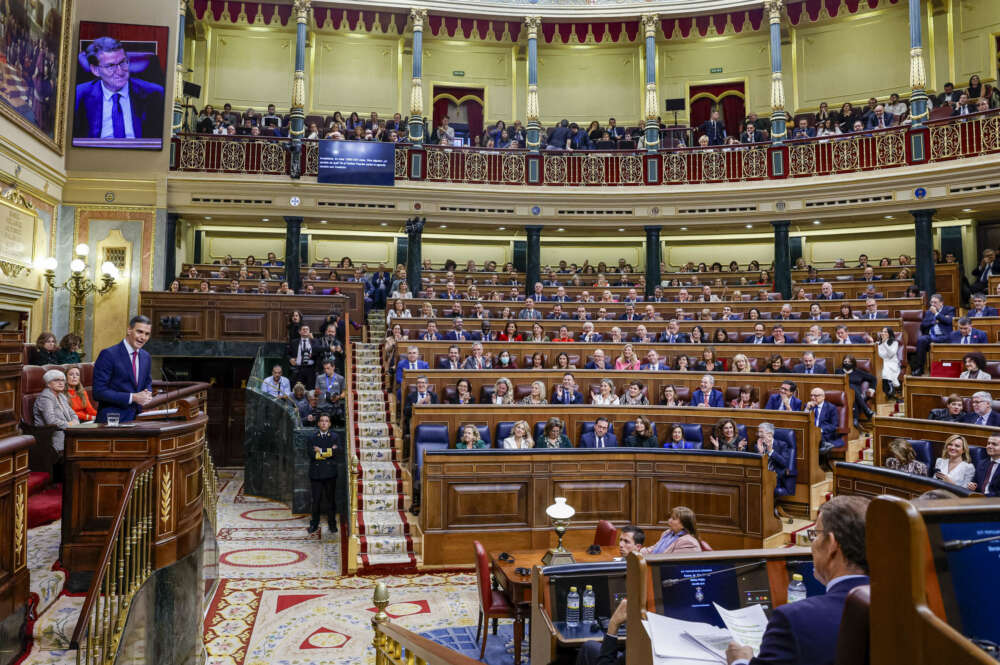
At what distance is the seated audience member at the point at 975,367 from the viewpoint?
24.2 ft

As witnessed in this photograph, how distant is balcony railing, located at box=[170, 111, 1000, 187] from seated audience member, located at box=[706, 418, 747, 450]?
835 cm

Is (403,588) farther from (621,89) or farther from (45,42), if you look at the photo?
(621,89)

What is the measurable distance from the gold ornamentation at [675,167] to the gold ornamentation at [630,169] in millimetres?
534

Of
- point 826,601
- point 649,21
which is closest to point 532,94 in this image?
point 649,21

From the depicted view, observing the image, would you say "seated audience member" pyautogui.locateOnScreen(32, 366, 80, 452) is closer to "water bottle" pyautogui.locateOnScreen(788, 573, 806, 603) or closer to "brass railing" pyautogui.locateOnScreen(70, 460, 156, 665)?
"brass railing" pyautogui.locateOnScreen(70, 460, 156, 665)

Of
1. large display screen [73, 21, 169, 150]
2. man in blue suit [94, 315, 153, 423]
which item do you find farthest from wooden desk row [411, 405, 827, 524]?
large display screen [73, 21, 169, 150]

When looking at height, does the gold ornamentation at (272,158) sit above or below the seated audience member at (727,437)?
above

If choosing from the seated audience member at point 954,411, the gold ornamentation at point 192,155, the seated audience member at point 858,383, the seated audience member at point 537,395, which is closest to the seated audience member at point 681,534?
the seated audience member at point 954,411

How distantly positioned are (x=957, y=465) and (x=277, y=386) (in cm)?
816

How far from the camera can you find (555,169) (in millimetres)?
14938

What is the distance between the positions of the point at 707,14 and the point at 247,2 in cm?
1035

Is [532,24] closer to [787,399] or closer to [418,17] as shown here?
[418,17]

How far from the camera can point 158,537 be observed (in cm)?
398

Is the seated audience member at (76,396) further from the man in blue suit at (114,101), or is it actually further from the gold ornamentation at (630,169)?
the gold ornamentation at (630,169)
